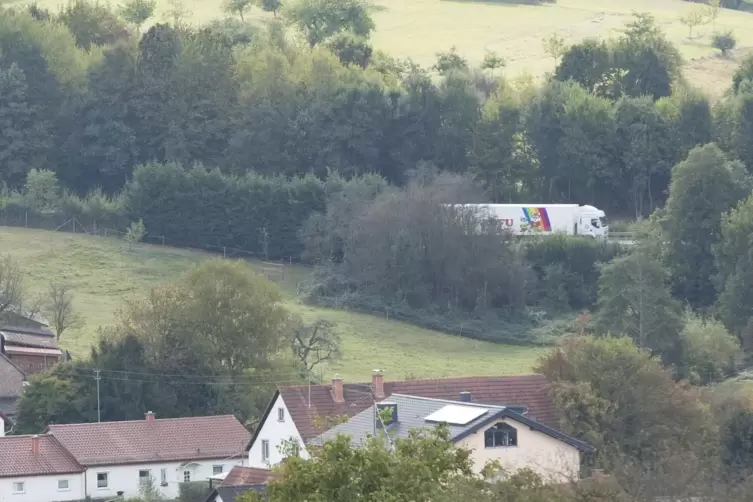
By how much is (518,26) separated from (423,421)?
3299 inches

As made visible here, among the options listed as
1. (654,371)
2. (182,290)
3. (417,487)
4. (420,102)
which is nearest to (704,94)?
(420,102)

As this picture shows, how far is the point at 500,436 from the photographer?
125 feet

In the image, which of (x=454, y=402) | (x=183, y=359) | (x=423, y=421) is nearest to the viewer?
(x=423, y=421)

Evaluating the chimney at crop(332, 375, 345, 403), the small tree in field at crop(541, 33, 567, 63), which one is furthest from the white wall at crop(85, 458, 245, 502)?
the small tree in field at crop(541, 33, 567, 63)

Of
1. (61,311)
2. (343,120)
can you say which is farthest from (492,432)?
(343,120)

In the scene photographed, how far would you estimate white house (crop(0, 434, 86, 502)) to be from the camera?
45.9 meters

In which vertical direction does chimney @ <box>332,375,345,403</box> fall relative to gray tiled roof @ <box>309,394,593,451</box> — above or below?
below

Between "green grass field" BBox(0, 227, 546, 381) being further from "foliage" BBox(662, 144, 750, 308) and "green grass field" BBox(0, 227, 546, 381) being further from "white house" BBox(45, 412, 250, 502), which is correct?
"foliage" BBox(662, 144, 750, 308)

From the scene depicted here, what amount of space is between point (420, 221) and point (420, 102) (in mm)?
14117

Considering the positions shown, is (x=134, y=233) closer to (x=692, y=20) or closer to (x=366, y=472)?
(x=692, y=20)

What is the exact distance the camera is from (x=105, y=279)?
70.4 m

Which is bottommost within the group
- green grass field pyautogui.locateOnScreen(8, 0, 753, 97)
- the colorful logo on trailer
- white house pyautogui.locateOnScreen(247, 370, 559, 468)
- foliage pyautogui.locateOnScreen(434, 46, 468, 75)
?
the colorful logo on trailer

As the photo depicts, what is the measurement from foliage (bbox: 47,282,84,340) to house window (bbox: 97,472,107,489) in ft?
47.9

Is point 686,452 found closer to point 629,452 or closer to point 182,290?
point 629,452
